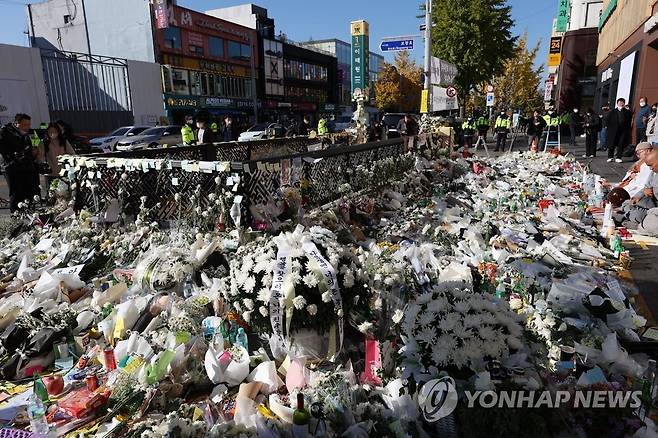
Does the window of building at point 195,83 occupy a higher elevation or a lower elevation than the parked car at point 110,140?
higher

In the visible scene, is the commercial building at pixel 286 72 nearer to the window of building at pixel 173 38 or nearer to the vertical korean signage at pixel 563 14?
the window of building at pixel 173 38

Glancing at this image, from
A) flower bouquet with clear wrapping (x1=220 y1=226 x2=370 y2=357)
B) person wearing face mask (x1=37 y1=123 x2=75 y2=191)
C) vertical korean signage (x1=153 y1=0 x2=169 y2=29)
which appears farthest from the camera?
vertical korean signage (x1=153 y1=0 x2=169 y2=29)

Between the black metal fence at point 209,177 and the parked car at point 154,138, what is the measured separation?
12.0 meters

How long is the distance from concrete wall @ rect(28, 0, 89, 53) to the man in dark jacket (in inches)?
1362

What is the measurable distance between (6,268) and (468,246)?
18.4ft

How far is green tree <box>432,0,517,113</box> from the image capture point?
22.9 metres

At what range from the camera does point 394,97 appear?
54.8m

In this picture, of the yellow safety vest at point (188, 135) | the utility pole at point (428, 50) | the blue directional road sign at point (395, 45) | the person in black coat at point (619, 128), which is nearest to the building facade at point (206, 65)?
the utility pole at point (428, 50)

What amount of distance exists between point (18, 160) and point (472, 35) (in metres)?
22.0

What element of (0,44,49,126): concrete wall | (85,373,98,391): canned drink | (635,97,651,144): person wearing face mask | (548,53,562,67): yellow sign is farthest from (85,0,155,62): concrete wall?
(85,373,98,391): canned drink

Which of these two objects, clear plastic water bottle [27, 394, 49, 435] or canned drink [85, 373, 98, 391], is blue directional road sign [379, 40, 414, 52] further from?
clear plastic water bottle [27, 394, 49, 435]

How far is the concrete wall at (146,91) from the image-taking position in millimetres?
29672

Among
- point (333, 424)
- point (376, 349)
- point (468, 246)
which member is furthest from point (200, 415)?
point (468, 246)

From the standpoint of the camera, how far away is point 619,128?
1316 cm
